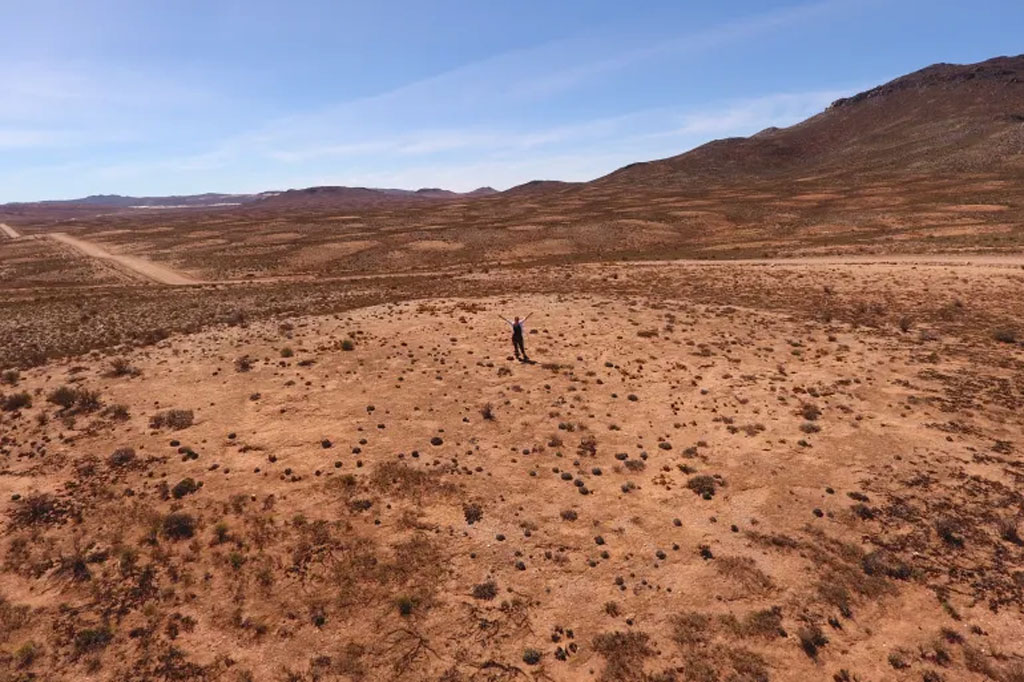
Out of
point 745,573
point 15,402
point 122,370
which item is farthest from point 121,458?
point 745,573

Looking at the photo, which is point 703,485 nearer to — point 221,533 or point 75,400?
point 221,533

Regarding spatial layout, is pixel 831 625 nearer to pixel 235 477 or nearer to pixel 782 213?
pixel 235 477

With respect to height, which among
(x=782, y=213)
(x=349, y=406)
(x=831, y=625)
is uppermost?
(x=782, y=213)

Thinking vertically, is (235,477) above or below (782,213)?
below

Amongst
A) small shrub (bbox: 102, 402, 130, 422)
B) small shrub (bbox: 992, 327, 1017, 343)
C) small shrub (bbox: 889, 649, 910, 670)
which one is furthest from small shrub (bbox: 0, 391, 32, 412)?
small shrub (bbox: 992, 327, 1017, 343)

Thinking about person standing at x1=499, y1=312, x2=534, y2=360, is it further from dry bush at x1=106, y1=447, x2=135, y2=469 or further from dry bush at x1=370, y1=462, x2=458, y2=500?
dry bush at x1=106, y1=447, x2=135, y2=469

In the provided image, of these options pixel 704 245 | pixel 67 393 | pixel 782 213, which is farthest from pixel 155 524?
pixel 782 213

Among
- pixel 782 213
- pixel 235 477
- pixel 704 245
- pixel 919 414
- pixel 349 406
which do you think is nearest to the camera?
pixel 235 477

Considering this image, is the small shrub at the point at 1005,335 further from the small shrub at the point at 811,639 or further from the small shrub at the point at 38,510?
the small shrub at the point at 38,510
